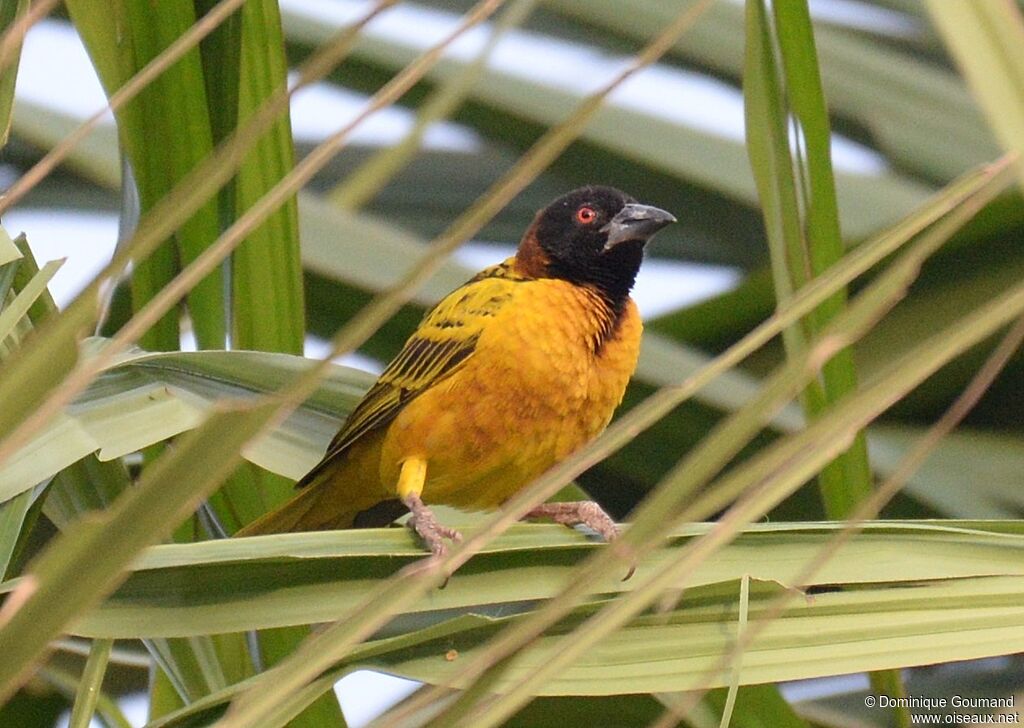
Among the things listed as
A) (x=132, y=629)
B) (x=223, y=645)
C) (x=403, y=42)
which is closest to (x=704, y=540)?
(x=132, y=629)

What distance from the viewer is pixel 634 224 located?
8.61 feet

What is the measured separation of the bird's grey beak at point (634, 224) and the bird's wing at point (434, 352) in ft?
0.87

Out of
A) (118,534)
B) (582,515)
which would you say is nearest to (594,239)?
(582,515)

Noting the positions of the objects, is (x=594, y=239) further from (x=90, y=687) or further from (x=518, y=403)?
(x=90, y=687)

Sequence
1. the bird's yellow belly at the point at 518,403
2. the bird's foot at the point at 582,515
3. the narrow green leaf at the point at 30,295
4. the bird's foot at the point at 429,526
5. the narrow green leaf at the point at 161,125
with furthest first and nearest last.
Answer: the bird's yellow belly at the point at 518,403 → the bird's foot at the point at 582,515 → the bird's foot at the point at 429,526 → the narrow green leaf at the point at 161,125 → the narrow green leaf at the point at 30,295

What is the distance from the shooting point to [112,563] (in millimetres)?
528

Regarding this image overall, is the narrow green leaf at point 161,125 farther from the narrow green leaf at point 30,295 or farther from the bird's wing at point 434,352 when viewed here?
the bird's wing at point 434,352

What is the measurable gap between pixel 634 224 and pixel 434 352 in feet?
1.69

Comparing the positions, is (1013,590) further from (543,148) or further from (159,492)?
(159,492)

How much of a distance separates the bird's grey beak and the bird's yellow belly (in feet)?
0.94

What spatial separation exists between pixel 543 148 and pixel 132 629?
0.63 meters

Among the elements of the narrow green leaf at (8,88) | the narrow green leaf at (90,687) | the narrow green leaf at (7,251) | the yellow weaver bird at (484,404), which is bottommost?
the narrow green leaf at (90,687)

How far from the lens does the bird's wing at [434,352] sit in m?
2.33

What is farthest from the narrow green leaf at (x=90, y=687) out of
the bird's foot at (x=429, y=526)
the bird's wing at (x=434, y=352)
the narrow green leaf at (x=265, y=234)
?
the bird's wing at (x=434, y=352)
